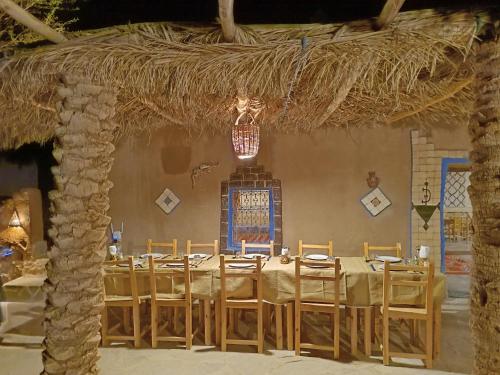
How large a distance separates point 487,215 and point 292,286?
2.05 meters

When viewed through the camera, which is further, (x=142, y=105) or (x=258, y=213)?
(x=258, y=213)

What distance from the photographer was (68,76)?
2.47 meters

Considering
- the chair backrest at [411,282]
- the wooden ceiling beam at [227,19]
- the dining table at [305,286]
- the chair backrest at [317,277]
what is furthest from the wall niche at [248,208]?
the wooden ceiling beam at [227,19]

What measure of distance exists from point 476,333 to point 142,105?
142 inches

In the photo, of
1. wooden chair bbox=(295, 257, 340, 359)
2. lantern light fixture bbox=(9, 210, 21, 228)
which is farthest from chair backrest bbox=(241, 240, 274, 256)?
lantern light fixture bbox=(9, 210, 21, 228)

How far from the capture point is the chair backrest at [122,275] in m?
3.66

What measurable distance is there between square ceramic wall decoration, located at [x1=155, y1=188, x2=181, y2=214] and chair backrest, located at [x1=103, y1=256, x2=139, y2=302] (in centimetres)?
169

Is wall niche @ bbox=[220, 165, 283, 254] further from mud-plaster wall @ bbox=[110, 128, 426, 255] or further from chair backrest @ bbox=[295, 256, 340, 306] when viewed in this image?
chair backrest @ bbox=[295, 256, 340, 306]

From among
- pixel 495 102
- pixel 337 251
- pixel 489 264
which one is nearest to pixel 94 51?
pixel 495 102

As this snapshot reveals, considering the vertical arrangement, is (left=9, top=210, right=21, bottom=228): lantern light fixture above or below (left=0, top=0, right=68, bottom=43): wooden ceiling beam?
below

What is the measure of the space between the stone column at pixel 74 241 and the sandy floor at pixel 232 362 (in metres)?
1.07

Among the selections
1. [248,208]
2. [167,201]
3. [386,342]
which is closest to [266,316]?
[386,342]

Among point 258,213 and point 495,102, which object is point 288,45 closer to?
point 495,102

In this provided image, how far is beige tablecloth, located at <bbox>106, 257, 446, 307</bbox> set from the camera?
356cm
